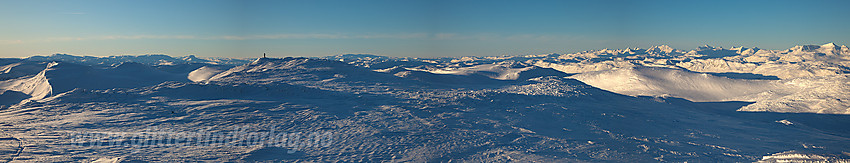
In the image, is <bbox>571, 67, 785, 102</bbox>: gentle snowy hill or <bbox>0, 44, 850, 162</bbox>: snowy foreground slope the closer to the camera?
<bbox>0, 44, 850, 162</bbox>: snowy foreground slope

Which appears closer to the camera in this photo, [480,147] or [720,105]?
[480,147]

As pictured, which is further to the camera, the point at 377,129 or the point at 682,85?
the point at 682,85

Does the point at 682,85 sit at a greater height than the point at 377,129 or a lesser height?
lesser

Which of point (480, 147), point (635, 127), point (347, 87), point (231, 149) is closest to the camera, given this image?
point (231, 149)

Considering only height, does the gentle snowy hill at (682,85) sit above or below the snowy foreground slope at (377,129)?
below

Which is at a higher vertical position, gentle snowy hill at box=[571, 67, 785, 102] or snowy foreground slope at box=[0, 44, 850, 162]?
snowy foreground slope at box=[0, 44, 850, 162]

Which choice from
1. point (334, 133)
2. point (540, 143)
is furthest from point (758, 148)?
point (334, 133)

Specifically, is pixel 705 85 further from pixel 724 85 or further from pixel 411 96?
pixel 411 96

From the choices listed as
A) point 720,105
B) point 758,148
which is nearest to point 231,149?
point 758,148

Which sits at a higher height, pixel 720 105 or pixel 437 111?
pixel 437 111

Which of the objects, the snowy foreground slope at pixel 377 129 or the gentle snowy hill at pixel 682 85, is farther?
the gentle snowy hill at pixel 682 85

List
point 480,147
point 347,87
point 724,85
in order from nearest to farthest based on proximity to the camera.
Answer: point 480,147 → point 347,87 → point 724,85
